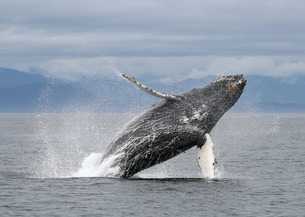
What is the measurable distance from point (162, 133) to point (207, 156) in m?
1.58

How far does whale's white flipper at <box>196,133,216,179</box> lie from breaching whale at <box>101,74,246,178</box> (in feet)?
0.28

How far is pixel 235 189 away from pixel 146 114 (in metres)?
3.63

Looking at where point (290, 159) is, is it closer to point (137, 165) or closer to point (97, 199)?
point (137, 165)

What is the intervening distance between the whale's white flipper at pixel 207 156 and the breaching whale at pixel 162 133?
0.09 metres

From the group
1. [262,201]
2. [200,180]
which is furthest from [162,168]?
[262,201]

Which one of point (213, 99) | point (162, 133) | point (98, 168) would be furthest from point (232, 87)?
point (98, 168)

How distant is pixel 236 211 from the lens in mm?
16641

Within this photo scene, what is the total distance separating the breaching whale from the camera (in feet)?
64.7

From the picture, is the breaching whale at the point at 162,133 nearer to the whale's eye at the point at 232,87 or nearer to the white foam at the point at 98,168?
the white foam at the point at 98,168

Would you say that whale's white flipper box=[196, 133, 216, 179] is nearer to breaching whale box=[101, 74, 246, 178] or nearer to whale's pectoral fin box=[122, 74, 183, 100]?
breaching whale box=[101, 74, 246, 178]

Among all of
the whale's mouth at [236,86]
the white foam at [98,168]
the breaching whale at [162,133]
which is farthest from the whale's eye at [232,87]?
the white foam at [98,168]

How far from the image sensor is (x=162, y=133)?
1981cm

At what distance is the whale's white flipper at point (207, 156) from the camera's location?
19.9 meters

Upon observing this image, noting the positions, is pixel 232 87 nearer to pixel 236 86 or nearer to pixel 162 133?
pixel 236 86
